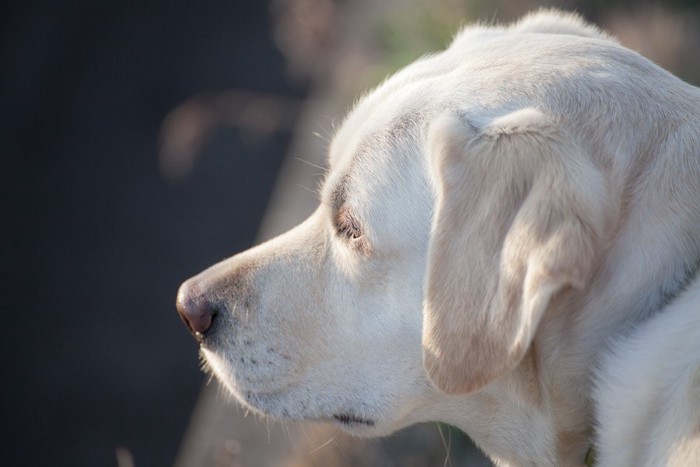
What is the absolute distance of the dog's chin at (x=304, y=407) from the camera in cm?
251

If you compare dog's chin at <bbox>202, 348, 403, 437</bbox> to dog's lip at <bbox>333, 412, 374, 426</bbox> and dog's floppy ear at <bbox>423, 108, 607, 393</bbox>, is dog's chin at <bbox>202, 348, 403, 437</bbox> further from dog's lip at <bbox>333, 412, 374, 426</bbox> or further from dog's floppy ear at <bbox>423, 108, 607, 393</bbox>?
dog's floppy ear at <bbox>423, 108, 607, 393</bbox>

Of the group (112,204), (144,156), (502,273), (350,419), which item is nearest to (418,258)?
(502,273)

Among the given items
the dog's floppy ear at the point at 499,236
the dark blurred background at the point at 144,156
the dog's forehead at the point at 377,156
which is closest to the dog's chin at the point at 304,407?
the dog's floppy ear at the point at 499,236

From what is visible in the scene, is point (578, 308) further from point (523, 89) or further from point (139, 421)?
point (139, 421)

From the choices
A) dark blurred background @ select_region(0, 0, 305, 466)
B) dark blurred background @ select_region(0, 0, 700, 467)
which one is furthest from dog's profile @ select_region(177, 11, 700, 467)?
dark blurred background @ select_region(0, 0, 305, 466)

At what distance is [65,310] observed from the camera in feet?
19.7

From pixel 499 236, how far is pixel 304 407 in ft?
2.76

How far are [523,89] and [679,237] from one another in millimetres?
515

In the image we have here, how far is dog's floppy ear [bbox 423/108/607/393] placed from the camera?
1.94m

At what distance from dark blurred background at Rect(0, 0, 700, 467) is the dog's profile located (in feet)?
6.58

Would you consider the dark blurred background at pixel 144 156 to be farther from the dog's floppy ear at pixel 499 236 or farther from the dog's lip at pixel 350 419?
the dog's floppy ear at pixel 499 236

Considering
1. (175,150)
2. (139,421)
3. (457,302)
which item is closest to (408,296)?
(457,302)

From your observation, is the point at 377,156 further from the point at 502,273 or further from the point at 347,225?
the point at 502,273

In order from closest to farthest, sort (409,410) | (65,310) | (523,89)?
(523,89) → (409,410) → (65,310)
